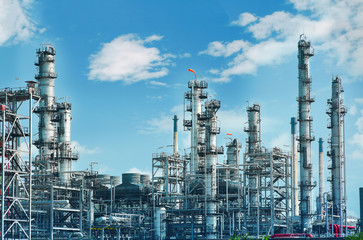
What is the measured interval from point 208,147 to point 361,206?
65.4ft

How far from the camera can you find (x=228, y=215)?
79.6m

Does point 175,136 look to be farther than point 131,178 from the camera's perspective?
Yes

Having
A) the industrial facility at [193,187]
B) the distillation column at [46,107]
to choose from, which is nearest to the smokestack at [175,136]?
the industrial facility at [193,187]

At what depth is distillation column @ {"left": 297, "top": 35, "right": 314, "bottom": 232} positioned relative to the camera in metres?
85.0

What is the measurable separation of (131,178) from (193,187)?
10.8 m

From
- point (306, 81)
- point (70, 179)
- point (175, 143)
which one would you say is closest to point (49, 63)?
point (70, 179)

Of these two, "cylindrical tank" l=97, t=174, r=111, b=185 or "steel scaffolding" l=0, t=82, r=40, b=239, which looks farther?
"cylindrical tank" l=97, t=174, r=111, b=185

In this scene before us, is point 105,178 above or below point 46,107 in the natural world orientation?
below

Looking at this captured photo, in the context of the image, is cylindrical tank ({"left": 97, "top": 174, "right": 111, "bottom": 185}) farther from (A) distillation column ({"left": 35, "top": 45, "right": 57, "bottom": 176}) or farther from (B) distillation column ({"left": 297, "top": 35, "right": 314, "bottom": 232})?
(B) distillation column ({"left": 297, "top": 35, "right": 314, "bottom": 232})

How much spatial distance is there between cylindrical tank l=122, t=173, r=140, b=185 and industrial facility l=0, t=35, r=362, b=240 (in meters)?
0.14

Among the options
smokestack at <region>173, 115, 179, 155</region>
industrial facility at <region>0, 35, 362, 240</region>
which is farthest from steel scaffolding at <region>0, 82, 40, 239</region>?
smokestack at <region>173, 115, 179, 155</region>

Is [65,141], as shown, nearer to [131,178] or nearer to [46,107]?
[46,107]

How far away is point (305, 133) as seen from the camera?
3477 inches

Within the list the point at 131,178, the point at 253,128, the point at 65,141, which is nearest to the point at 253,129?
the point at 253,128
